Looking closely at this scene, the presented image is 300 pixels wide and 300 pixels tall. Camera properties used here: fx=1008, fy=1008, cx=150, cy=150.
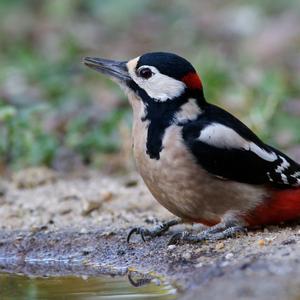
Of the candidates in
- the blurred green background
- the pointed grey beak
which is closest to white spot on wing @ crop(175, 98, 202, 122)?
the pointed grey beak

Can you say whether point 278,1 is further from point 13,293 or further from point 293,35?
point 13,293

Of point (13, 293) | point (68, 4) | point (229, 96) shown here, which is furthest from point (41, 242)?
point (68, 4)

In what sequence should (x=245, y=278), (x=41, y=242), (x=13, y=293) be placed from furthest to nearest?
(x=41, y=242), (x=13, y=293), (x=245, y=278)

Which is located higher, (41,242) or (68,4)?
(68,4)

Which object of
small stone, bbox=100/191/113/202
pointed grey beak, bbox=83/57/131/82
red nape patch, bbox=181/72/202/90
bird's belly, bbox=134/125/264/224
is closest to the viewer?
bird's belly, bbox=134/125/264/224

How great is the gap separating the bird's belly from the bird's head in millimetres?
251

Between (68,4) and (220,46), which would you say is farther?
(68,4)

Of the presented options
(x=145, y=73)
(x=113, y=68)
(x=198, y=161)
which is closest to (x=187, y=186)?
(x=198, y=161)

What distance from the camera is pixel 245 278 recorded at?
15.0 ft

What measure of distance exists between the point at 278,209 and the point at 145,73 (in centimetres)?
109

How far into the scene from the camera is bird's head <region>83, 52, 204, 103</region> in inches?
225

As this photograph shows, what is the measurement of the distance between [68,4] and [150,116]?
314 inches

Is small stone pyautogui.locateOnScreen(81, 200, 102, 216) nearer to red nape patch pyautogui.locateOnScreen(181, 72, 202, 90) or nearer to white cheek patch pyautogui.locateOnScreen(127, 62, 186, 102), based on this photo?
white cheek patch pyautogui.locateOnScreen(127, 62, 186, 102)

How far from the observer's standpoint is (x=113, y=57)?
1149cm
